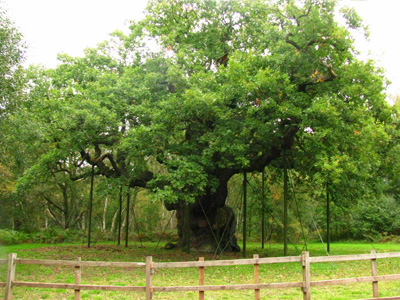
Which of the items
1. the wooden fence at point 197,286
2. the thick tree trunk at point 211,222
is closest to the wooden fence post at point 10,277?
the wooden fence at point 197,286

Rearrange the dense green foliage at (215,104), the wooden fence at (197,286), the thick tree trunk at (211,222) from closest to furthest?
1. the wooden fence at (197,286)
2. the dense green foliage at (215,104)
3. the thick tree trunk at (211,222)

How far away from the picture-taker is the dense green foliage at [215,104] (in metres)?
13.7

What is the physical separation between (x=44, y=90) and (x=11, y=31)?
6493 millimetres

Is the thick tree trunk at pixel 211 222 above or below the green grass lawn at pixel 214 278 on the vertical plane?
above

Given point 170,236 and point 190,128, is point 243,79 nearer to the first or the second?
point 190,128

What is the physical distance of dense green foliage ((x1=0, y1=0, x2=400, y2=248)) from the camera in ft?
45.0

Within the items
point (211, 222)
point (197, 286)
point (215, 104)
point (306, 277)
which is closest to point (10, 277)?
point (197, 286)

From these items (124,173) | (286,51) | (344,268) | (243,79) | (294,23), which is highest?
(294,23)

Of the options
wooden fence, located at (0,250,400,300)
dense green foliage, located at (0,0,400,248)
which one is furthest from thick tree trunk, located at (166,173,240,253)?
wooden fence, located at (0,250,400,300)

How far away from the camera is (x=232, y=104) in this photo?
16594 millimetres

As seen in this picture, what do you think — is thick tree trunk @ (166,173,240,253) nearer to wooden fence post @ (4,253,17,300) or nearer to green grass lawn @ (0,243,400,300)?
green grass lawn @ (0,243,400,300)

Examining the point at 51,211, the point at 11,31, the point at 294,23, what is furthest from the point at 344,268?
the point at 51,211

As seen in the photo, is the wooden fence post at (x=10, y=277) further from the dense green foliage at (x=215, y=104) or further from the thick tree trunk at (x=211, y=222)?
the thick tree trunk at (x=211, y=222)

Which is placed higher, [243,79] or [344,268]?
[243,79]
